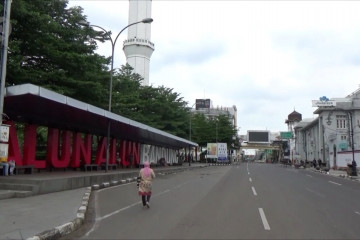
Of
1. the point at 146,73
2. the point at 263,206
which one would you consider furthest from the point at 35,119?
the point at 146,73

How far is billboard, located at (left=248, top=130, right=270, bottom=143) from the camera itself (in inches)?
4806

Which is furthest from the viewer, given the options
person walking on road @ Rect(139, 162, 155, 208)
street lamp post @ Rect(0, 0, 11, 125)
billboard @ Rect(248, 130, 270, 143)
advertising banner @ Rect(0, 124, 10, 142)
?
billboard @ Rect(248, 130, 270, 143)

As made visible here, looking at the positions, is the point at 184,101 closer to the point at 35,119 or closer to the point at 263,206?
the point at 35,119

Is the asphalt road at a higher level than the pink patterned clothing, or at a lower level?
lower

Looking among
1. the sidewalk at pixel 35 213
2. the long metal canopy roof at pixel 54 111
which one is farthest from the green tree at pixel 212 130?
the sidewalk at pixel 35 213

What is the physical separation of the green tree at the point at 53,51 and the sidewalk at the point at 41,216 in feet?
33.4

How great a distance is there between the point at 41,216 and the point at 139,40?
58732 millimetres

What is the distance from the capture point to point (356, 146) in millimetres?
67625

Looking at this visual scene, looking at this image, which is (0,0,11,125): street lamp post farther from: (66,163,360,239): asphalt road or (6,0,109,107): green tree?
(6,0,109,107): green tree

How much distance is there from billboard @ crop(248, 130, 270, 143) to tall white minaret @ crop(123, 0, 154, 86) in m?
60.9

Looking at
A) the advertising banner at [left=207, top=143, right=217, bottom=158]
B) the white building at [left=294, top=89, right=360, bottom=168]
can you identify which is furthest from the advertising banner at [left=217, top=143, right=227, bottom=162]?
the white building at [left=294, top=89, right=360, bottom=168]

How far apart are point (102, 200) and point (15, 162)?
23.6 ft

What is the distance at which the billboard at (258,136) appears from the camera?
122m

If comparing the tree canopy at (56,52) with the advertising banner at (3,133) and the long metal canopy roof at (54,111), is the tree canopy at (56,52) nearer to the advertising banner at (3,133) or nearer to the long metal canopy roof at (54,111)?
the long metal canopy roof at (54,111)
